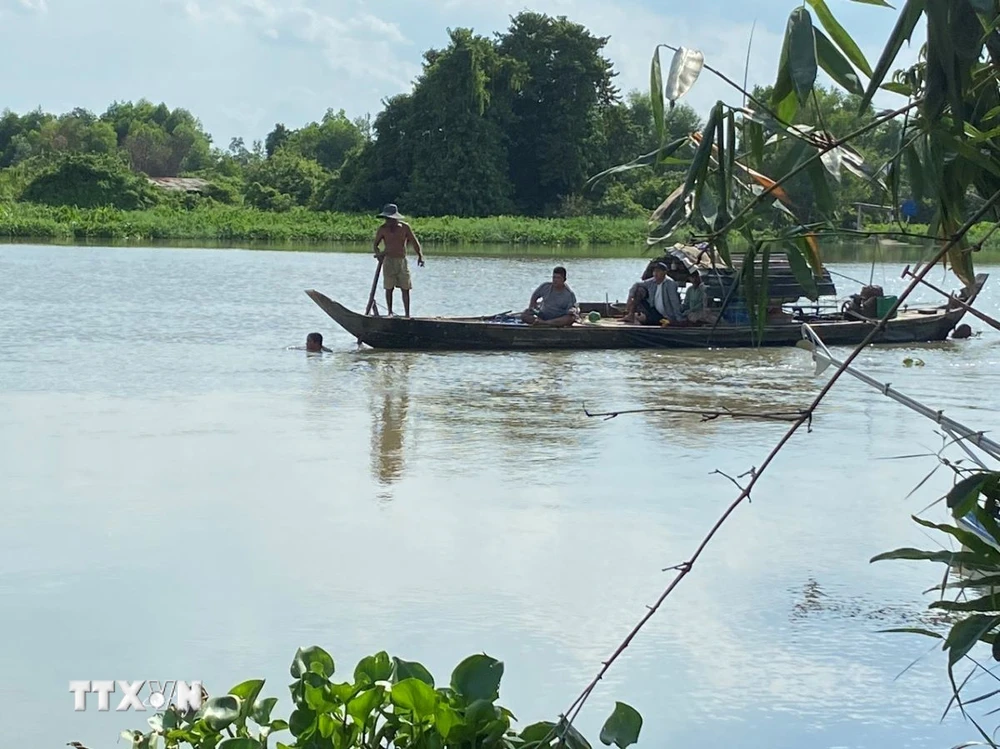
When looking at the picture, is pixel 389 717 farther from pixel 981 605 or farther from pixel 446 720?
pixel 981 605

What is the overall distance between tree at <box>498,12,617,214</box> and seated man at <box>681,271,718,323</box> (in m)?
33.5

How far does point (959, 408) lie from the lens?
10.5 meters

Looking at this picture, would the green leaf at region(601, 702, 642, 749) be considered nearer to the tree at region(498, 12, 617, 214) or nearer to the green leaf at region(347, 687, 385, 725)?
the green leaf at region(347, 687, 385, 725)

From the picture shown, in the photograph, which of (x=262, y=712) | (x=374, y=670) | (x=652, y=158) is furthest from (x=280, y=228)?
(x=652, y=158)

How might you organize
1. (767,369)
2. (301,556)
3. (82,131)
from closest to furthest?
1. (301,556)
2. (767,369)
3. (82,131)

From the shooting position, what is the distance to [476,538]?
6117mm

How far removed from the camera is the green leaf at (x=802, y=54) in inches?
95.3

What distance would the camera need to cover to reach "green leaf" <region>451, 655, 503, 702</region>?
9.91 ft

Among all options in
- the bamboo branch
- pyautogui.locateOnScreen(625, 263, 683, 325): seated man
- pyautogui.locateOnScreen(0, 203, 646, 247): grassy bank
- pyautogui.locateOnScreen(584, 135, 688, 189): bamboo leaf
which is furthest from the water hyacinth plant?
pyautogui.locateOnScreen(0, 203, 646, 247): grassy bank

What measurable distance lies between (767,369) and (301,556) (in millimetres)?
7538

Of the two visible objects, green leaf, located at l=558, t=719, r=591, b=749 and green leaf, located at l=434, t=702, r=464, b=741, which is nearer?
green leaf, located at l=558, t=719, r=591, b=749

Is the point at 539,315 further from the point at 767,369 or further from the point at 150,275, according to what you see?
the point at 150,275

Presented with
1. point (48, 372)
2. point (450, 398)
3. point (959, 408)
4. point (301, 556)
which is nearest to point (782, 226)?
point (301, 556)

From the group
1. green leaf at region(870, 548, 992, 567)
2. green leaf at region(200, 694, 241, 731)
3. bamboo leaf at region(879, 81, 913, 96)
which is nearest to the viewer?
green leaf at region(870, 548, 992, 567)
